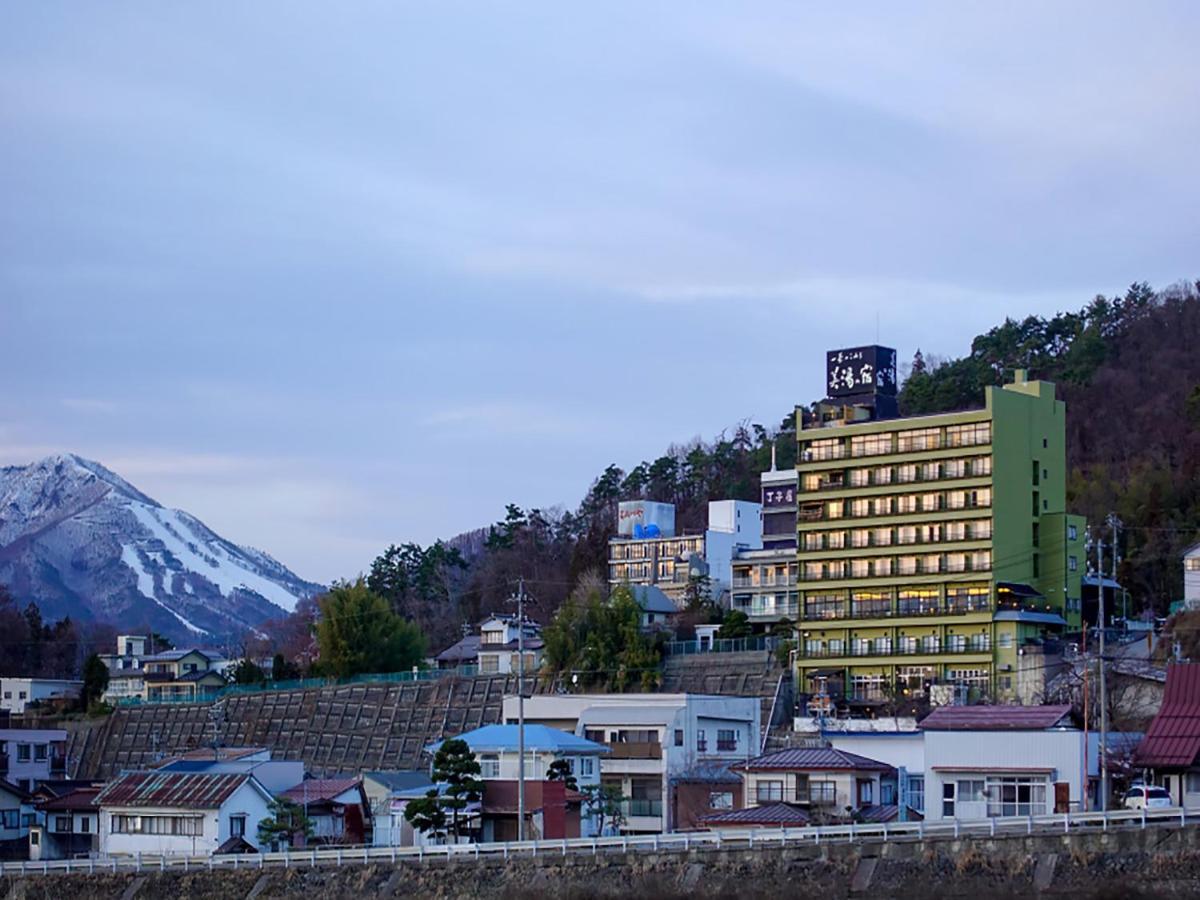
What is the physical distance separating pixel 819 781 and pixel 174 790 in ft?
64.9

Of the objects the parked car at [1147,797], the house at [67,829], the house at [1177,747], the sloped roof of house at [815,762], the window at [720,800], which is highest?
the house at [1177,747]

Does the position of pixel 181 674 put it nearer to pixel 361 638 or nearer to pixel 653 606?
pixel 361 638

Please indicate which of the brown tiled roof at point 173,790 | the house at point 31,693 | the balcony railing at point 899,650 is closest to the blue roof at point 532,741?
the brown tiled roof at point 173,790

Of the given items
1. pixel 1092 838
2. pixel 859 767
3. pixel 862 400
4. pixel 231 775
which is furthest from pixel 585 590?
pixel 1092 838

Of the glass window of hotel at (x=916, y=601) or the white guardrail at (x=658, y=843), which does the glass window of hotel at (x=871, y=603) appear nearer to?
the glass window of hotel at (x=916, y=601)

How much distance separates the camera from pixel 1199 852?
31906 mm

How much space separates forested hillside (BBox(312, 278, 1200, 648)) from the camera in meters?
72.6

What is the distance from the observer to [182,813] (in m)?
48.7

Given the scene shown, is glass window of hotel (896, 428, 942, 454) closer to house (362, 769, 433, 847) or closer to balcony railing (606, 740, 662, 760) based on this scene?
balcony railing (606, 740, 662, 760)

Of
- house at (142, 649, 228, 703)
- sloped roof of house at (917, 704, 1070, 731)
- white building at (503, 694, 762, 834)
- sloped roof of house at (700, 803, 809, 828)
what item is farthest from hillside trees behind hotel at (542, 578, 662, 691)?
sloped roof of house at (917, 704, 1070, 731)

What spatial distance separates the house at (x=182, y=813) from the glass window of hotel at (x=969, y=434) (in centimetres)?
3028

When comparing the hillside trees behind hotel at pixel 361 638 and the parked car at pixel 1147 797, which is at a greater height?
the hillside trees behind hotel at pixel 361 638

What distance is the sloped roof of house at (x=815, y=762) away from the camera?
43.1 m

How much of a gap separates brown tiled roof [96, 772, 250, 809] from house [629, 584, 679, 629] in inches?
1027
